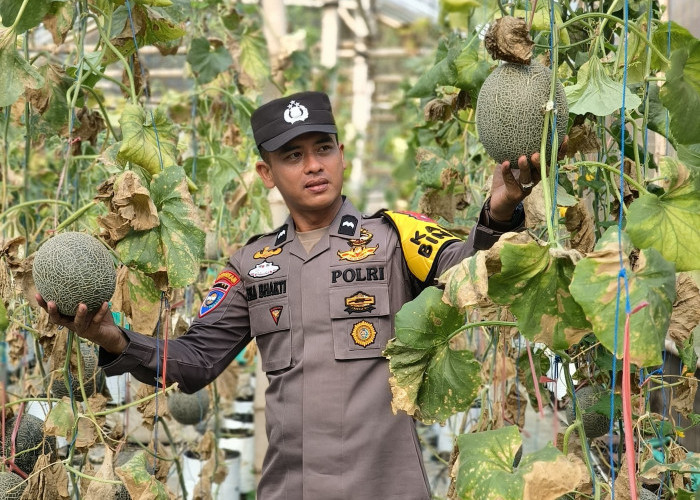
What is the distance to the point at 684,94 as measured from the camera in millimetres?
1303

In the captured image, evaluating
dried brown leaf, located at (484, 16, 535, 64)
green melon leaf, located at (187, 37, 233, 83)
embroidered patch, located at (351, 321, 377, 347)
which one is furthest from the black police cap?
green melon leaf, located at (187, 37, 233, 83)

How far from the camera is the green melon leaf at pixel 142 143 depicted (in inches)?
76.8

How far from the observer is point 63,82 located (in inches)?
89.6

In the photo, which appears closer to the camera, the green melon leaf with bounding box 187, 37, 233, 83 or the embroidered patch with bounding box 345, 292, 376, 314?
the embroidered patch with bounding box 345, 292, 376, 314

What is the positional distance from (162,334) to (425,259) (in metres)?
0.74

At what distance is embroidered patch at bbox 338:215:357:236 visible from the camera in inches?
80.5

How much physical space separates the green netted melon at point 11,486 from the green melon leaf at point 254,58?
80.2 inches

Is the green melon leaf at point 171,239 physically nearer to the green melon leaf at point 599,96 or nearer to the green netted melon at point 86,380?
the green netted melon at point 86,380

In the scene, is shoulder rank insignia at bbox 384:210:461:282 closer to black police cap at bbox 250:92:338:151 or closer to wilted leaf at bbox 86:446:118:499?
black police cap at bbox 250:92:338:151

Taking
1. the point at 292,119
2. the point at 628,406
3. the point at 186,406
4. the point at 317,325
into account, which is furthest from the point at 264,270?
the point at 186,406

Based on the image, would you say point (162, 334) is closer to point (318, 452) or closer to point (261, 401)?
point (318, 452)

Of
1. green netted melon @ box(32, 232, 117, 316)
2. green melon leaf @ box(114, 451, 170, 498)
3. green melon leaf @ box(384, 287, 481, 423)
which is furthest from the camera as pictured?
green melon leaf @ box(114, 451, 170, 498)

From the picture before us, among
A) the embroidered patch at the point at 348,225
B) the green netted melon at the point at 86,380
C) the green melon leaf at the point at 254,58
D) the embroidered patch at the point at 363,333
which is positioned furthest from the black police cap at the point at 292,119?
the green melon leaf at the point at 254,58

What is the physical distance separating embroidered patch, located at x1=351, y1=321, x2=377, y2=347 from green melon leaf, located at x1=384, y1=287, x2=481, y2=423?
1.03ft
